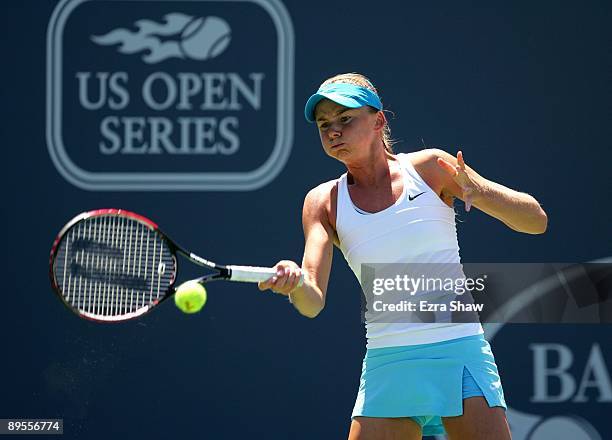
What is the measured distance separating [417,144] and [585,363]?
44.9 inches

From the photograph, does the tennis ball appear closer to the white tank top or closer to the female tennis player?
the female tennis player

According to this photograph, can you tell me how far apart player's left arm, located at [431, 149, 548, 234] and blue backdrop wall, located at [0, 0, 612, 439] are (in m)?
1.40

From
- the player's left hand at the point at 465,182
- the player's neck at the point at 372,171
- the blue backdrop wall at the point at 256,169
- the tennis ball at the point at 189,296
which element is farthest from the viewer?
the blue backdrop wall at the point at 256,169

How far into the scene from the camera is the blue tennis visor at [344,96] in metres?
3.42

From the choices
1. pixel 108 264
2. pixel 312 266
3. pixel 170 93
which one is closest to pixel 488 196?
pixel 312 266

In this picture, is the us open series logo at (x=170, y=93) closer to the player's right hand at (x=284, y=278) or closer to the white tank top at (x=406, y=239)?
the white tank top at (x=406, y=239)

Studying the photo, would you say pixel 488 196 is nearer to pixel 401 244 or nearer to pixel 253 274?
pixel 401 244

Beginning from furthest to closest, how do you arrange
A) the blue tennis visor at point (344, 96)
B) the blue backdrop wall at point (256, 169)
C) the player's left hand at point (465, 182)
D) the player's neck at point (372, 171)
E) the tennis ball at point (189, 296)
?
the blue backdrop wall at point (256, 169) → the player's neck at point (372, 171) → the blue tennis visor at point (344, 96) → the player's left hand at point (465, 182) → the tennis ball at point (189, 296)

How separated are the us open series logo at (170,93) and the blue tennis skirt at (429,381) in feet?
A: 5.33

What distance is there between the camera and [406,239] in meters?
3.48

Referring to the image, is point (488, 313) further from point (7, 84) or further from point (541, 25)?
point (7, 84)

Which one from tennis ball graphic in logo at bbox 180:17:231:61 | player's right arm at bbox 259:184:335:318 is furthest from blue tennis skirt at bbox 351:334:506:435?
tennis ball graphic in logo at bbox 180:17:231:61

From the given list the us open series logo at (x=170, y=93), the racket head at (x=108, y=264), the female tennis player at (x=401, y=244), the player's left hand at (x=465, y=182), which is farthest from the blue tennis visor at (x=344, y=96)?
the us open series logo at (x=170, y=93)

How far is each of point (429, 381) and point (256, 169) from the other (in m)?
1.74
